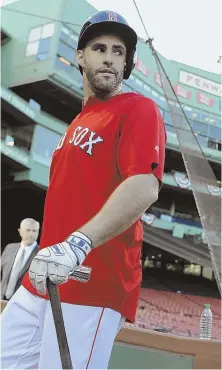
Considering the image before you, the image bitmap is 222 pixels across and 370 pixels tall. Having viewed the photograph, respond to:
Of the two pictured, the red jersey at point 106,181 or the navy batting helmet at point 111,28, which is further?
the navy batting helmet at point 111,28

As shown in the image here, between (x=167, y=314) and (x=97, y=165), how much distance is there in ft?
57.4

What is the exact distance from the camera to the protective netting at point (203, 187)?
421cm

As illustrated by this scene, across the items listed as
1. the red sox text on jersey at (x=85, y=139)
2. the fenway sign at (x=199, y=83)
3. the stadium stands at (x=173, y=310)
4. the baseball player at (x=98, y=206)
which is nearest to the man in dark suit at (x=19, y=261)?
the baseball player at (x=98, y=206)

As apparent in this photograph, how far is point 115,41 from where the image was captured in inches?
54.6

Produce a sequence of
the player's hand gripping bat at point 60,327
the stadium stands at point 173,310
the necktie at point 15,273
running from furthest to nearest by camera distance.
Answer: the stadium stands at point 173,310 < the necktie at point 15,273 < the player's hand gripping bat at point 60,327

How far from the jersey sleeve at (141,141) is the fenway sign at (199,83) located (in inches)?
1061

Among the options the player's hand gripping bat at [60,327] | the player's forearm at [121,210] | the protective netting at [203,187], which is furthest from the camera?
the protective netting at [203,187]

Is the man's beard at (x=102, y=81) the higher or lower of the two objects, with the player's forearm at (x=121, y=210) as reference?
higher

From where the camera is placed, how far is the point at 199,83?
2777 centimetres

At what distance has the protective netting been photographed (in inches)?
166

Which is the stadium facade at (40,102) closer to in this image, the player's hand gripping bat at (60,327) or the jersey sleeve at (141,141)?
the jersey sleeve at (141,141)

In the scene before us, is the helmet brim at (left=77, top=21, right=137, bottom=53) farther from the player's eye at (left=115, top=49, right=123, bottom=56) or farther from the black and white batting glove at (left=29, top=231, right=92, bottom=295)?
the black and white batting glove at (left=29, top=231, right=92, bottom=295)

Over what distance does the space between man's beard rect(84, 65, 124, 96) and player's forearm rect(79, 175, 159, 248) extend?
368 mm

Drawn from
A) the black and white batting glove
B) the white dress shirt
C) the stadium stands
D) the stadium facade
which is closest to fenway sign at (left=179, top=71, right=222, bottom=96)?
the stadium facade
